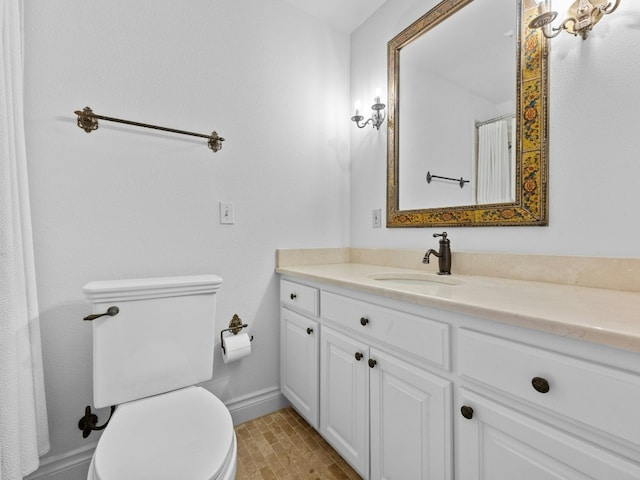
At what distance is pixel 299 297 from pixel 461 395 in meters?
0.91

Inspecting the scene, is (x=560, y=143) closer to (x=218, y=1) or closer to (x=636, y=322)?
(x=636, y=322)

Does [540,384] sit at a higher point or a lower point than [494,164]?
lower

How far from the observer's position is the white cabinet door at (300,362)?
4.74 feet

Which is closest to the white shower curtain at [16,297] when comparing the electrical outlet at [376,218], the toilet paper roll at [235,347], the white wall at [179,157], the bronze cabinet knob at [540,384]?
the white wall at [179,157]

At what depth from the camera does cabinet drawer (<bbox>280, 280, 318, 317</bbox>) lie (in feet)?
4.73

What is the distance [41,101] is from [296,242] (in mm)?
1312

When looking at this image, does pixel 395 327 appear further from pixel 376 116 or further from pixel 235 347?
pixel 376 116

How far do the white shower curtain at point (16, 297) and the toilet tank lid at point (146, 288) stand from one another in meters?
0.20

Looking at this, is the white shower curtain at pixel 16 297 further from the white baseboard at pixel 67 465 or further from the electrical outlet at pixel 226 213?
the electrical outlet at pixel 226 213

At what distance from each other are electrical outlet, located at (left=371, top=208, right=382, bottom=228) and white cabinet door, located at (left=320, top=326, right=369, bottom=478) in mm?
795

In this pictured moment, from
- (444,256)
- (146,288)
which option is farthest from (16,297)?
(444,256)

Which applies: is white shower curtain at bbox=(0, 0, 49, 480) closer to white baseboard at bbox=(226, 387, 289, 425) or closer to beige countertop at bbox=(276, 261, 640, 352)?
white baseboard at bbox=(226, 387, 289, 425)

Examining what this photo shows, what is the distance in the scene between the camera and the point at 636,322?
60 centimetres

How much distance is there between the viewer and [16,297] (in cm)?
100
